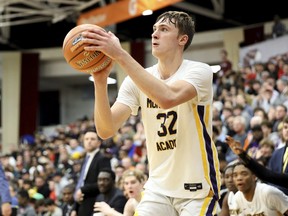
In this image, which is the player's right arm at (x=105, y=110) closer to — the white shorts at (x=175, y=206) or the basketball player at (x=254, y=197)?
the white shorts at (x=175, y=206)

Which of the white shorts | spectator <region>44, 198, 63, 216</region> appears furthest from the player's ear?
spectator <region>44, 198, 63, 216</region>

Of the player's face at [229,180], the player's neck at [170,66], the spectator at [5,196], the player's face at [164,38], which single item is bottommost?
the spectator at [5,196]

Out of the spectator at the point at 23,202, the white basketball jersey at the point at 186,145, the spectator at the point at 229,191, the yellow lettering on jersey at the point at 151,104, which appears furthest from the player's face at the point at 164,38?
the spectator at the point at 23,202

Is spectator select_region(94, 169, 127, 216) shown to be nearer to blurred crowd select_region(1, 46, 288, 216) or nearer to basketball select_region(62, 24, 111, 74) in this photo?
blurred crowd select_region(1, 46, 288, 216)

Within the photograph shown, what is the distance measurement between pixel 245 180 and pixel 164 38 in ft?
7.86

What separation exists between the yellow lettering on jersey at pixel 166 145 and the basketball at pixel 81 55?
2.05ft

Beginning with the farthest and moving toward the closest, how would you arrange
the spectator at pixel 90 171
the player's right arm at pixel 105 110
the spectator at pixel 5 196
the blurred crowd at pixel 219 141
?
the blurred crowd at pixel 219 141, the spectator at pixel 90 171, the spectator at pixel 5 196, the player's right arm at pixel 105 110

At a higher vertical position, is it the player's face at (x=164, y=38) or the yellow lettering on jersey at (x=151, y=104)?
the player's face at (x=164, y=38)

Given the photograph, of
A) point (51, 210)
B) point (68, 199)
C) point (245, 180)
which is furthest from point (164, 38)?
point (51, 210)

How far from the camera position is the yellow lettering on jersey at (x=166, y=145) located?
3986 mm

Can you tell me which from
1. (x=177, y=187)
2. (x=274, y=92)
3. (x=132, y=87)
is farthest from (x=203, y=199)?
(x=274, y=92)

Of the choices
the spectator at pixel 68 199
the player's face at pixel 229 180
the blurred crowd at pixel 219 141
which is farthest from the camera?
the blurred crowd at pixel 219 141

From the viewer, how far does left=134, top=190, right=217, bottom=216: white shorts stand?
3896mm

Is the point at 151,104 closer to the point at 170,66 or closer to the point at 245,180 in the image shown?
the point at 170,66
